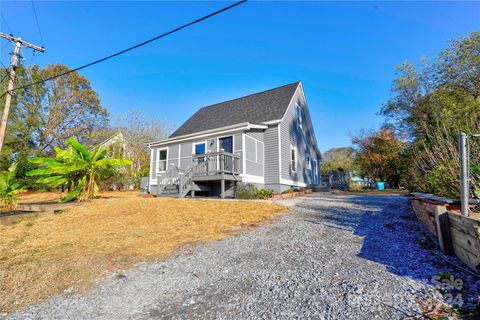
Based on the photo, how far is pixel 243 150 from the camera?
13461 millimetres

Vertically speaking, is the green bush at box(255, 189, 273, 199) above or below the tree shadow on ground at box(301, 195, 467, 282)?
above

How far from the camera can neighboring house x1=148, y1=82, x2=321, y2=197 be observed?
→ 43.0 feet

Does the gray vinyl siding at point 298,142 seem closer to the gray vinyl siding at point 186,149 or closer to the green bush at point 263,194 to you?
the gray vinyl siding at point 186,149

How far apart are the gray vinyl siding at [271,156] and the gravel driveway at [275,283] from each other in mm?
9517

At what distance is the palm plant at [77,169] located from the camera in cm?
874

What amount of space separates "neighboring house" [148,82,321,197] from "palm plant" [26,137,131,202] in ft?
13.4

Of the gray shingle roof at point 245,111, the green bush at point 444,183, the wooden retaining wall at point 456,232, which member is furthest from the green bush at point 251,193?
the wooden retaining wall at point 456,232

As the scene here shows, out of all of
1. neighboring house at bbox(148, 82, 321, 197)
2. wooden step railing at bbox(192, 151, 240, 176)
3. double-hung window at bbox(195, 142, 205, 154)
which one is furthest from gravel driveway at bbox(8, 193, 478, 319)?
double-hung window at bbox(195, 142, 205, 154)

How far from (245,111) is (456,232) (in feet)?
51.3

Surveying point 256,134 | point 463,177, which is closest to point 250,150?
point 256,134

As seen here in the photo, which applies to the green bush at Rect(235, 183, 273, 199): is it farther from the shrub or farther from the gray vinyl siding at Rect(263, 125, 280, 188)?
the gray vinyl siding at Rect(263, 125, 280, 188)

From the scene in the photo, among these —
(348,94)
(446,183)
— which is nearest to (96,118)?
(348,94)

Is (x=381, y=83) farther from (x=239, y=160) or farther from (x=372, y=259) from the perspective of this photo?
(x=372, y=259)

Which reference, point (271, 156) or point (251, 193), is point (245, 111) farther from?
point (251, 193)
